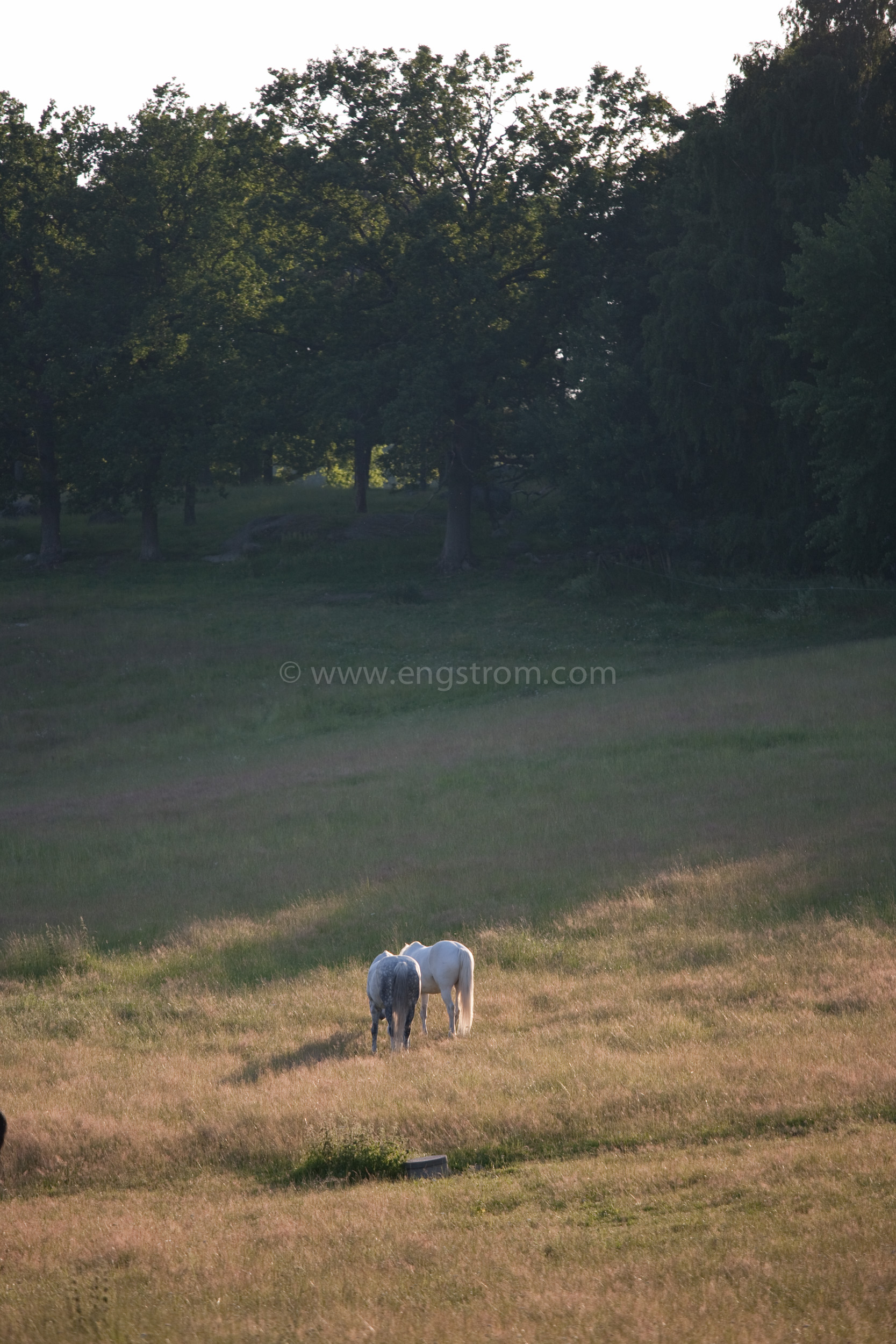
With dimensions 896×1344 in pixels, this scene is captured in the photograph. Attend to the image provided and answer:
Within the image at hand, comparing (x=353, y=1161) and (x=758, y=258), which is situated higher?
(x=758, y=258)

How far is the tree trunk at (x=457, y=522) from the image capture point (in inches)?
2301

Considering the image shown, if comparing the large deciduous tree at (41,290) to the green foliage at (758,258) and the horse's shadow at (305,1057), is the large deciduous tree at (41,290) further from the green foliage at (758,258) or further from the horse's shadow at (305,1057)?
the horse's shadow at (305,1057)

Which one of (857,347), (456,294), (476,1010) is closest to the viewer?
(476,1010)

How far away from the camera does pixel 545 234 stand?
184 feet

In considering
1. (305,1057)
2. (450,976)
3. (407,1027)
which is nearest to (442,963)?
(450,976)

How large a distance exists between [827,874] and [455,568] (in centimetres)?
4380

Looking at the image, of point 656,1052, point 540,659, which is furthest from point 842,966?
point 540,659

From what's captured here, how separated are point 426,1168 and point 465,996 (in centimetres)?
354

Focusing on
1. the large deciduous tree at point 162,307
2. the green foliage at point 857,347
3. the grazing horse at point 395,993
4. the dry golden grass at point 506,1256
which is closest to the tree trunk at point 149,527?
the large deciduous tree at point 162,307

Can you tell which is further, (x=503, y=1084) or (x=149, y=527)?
(x=149, y=527)

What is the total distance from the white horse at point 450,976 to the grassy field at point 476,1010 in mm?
234

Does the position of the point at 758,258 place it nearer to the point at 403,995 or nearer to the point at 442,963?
the point at 442,963

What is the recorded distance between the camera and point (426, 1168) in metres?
8.46

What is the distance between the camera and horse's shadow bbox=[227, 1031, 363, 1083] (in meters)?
10.8
